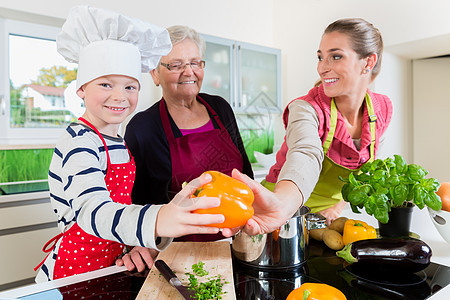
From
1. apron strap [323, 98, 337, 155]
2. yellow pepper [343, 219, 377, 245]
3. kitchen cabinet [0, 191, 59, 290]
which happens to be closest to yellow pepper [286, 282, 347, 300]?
yellow pepper [343, 219, 377, 245]

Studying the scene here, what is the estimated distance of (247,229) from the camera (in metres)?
0.80

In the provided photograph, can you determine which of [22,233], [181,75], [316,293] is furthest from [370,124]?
[22,233]

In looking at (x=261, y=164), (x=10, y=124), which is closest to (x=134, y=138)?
(x=10, y=124)

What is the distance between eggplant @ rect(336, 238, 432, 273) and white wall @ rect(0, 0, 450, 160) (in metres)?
2.12

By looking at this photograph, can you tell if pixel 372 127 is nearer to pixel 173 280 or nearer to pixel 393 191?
pixel 393 191

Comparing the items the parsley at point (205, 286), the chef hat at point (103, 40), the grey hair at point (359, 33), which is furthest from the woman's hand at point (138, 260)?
the grey hair at point (359, 33)

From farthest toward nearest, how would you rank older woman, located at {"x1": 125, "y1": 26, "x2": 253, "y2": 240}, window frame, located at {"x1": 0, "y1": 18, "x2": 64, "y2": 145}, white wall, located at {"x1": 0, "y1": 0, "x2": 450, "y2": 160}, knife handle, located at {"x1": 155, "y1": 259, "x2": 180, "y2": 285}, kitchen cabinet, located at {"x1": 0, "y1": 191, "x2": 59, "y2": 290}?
white wall, located at {"x1": 0, "y1": 0, "x2": 450, "y2": 160} < window frame, located at {"x1": 0, "y1": 18, "x2": 64, "y2": 145} < kitchen cabinet, located at {"x1": 0, "y1": 191, "x2": 59, "y2": 290} < older woman, located at {"x1": 125, "y1": 26, "x2": 253, "y2": 240} < knife handle, located at {"x1": 155, "y1": 259, "x2": 180, "y2": 285}

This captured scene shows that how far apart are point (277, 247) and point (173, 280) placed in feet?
0.80

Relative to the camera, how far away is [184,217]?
23.3 inches

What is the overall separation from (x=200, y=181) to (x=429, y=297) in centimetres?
48

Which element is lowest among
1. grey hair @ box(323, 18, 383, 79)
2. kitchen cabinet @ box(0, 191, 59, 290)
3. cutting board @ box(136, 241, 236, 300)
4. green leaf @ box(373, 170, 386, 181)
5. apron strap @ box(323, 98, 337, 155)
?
kitchen cabinet @ box(0, 191, 59, 290)

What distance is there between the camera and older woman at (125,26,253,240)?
4.47 ft

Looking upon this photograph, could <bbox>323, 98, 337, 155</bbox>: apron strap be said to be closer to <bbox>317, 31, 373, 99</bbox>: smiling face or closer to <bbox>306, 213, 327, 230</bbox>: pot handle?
<bbox>317, 31, 373, 99</bbox>: smiling face

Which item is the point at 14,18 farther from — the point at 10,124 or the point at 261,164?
the point at 261,164
